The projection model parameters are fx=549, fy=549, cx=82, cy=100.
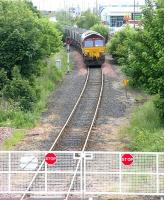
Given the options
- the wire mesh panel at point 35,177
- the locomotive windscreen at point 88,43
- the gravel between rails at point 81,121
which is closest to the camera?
the wire mesh panel at point 35,177

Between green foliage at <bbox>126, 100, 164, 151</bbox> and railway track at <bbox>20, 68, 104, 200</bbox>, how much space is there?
175cm

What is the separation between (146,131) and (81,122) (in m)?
4.59

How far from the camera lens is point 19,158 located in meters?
14.4

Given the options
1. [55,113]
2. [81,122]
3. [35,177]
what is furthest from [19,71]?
[35,177]

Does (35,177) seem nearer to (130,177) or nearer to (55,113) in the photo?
(130,177)

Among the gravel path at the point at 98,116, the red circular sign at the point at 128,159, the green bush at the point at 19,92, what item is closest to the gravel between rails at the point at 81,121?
the gravel path at the point at 98,116

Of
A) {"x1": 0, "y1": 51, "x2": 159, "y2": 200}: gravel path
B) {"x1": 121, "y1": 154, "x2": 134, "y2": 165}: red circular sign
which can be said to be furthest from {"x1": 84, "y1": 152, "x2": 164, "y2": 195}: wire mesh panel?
{"x1": 0, "y1": 51, "x2": 159, "y2": 200}: gravel path

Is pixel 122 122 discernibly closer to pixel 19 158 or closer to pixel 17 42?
pixel 17 42

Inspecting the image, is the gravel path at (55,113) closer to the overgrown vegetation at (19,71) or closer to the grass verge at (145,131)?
the overgrown vegetation at (19,71)

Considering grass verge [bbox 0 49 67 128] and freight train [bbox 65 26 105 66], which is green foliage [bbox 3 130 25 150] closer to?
grass verge [bbox 0 49 67 128]

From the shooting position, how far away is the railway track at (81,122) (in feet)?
64.0

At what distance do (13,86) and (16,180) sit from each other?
512 inches

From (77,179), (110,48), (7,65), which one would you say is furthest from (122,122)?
(110,48)

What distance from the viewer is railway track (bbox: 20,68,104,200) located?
19500mm
